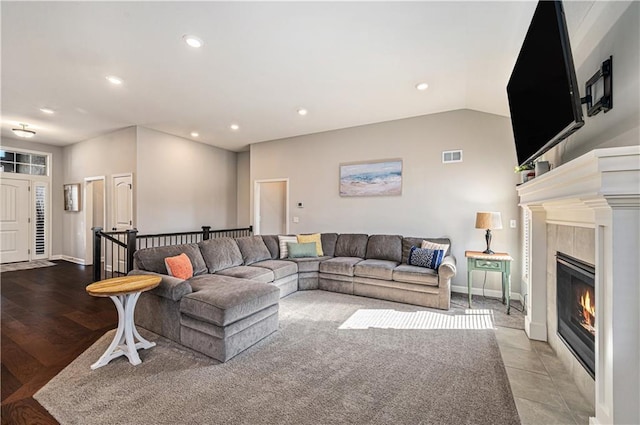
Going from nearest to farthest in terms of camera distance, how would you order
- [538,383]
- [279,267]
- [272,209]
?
1. [538,383]
2. [279,267]
3. [272,209]

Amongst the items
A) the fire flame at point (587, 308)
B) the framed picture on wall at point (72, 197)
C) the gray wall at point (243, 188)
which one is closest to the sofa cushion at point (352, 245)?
the fire flame at point (587, 308)

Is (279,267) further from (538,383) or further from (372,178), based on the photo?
(538,383)

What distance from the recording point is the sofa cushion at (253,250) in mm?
4449

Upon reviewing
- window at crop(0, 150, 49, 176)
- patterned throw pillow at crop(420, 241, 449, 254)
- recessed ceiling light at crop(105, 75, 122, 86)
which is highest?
recessed ceiling light at crop(105, 75, 122, 86)

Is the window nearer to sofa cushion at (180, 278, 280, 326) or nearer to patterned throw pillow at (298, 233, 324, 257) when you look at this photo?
patterned throw pillow at (298, 233, 324, 257)

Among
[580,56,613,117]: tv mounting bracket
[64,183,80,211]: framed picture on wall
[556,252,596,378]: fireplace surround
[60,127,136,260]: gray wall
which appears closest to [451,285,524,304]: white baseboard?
[556,252,596,378]: fireplace surround

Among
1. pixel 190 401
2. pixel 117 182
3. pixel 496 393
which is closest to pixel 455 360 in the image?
pixel 496 393

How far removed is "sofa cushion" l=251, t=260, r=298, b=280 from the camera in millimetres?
4137

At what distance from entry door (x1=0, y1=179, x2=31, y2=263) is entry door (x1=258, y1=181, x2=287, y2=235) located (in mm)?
5586

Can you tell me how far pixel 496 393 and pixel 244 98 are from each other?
4253 millimetres

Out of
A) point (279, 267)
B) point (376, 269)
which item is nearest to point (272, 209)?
point (279, 267)

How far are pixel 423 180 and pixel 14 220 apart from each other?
9112 mm

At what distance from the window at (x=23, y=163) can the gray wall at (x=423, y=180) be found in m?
6.35

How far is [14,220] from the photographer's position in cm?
651
